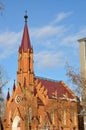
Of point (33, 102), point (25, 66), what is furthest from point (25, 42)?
point (33, 102)

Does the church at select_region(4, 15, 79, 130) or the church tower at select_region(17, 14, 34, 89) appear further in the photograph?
the church tower at select_region(17, 14, 34, 89)

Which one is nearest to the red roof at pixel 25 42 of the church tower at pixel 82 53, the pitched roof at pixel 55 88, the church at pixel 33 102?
the church at pixel 33 102

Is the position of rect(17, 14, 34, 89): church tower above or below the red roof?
below

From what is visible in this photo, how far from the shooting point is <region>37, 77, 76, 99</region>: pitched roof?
78469mm

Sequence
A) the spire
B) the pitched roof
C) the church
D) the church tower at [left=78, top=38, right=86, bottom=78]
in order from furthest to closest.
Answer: the spire → the pitched roof → the church → the church tower at [left=78, top=38, right=86, bottom=78]

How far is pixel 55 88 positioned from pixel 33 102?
913cm

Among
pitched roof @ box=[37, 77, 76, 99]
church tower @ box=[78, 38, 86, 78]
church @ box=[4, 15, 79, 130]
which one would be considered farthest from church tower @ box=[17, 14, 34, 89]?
church tower @ box=[78, 38, 86, 78]

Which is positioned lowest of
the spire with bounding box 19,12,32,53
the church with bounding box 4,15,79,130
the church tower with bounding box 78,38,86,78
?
the church with bounding box 4,15,79,130

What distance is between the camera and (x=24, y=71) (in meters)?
78.2

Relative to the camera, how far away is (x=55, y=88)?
266ft

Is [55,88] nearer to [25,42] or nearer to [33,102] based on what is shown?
[33,102]

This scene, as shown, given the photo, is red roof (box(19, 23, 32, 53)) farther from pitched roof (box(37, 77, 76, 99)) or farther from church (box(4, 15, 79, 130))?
pitched roof (box(37, 77, 76, 99))

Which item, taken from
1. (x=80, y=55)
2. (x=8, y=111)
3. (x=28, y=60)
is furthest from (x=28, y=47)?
(x=80, y=55)

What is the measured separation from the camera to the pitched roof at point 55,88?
78.5 m
